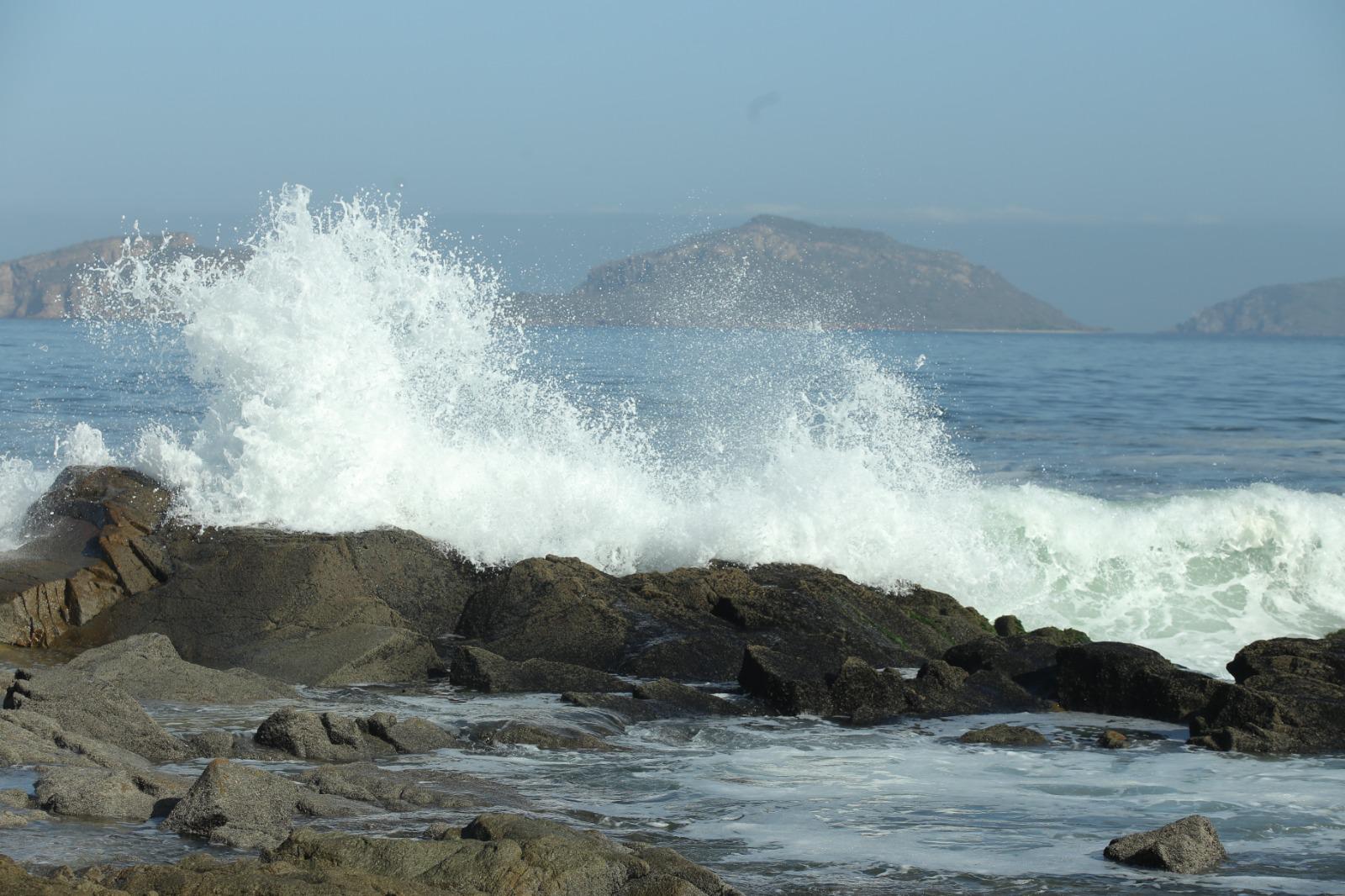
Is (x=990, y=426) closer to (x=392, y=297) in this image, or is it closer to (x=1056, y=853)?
(x=392, y=297)

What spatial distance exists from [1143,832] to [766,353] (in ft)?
71.4

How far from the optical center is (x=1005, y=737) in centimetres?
794

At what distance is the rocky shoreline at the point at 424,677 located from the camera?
4.95m

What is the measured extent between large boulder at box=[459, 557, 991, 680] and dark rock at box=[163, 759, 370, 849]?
3939mm

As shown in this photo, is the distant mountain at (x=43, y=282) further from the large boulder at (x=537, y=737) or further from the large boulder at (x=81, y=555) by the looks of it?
the large boulder at (x=537, y=737)

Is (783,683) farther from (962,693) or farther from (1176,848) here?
(1176,848)

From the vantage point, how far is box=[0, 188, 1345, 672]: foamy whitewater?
1179 centimetres

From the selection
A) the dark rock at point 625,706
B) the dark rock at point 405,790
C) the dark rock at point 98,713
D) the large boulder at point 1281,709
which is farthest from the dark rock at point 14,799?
the large boulder at point 1281,709

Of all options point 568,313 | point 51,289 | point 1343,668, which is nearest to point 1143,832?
point 1343,668

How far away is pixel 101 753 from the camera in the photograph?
21.2 ft

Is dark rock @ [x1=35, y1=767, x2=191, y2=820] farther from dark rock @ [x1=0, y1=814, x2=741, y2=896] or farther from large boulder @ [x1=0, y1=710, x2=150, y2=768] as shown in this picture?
dark rock @ [x1=0, y1=814, x2=741, y2=896]

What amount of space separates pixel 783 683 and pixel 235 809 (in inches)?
157

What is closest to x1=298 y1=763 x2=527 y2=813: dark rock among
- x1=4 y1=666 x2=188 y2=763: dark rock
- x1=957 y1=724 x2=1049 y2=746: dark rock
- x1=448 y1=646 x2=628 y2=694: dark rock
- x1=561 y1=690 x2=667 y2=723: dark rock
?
x1=4 y1=666 x2=188 y2=763: dark rock

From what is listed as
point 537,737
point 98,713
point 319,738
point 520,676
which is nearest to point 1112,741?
point 537,737
